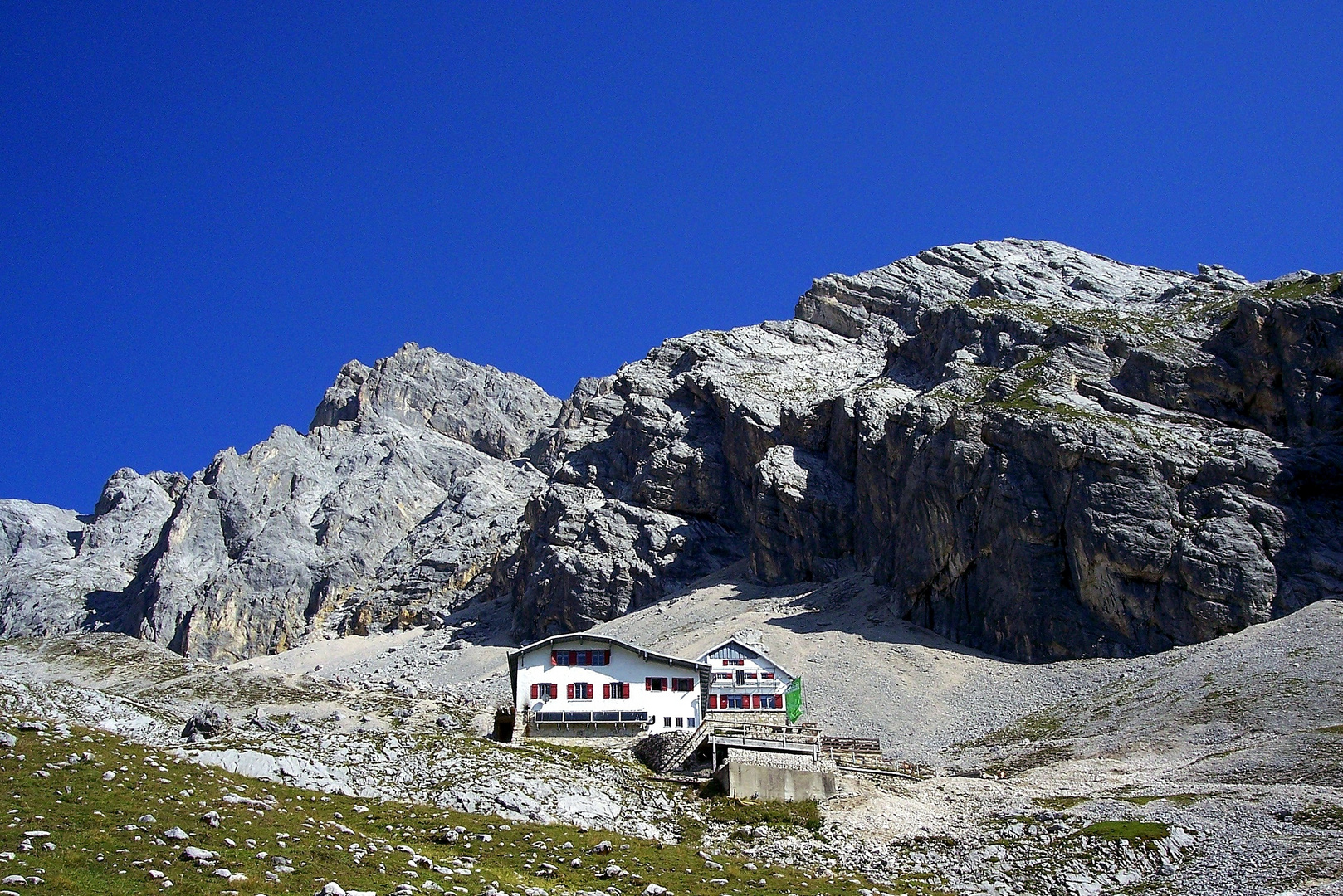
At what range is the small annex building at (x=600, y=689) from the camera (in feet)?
225

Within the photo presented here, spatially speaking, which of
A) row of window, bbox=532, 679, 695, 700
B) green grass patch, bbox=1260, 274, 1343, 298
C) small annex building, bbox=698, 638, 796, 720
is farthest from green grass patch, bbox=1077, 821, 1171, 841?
green grass patch, bbox=1260, 274, 1343, 298

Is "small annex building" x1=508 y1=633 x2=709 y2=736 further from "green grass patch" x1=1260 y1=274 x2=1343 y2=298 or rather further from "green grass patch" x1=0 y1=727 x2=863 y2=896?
"green grass patch" x1=1260 y1=274 x2=1343 y2=298

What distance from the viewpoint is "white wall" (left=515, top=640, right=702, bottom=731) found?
227 ft

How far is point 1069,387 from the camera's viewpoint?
12319 centimetres

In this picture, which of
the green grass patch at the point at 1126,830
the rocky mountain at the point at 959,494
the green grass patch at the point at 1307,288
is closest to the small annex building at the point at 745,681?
the rocky mountain at the point at 959,494

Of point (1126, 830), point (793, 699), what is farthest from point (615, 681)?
point (1126, 830)

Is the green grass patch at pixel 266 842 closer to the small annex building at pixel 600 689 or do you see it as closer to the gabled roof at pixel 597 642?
the small annex building at pixel 600 689

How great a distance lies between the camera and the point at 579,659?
70125mm

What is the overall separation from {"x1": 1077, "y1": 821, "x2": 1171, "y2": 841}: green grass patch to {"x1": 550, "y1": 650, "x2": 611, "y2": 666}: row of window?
33.7 metres

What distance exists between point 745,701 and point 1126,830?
120 ft

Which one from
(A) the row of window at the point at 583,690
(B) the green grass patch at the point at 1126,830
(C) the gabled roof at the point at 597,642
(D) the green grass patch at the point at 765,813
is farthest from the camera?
(C) the gabled roof at the point at 597,642

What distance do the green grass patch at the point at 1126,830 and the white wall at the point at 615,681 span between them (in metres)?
30.5

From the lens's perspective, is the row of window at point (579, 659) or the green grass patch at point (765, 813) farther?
the row of window at point (579, 659)

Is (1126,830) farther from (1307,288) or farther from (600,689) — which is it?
(1307,288)
